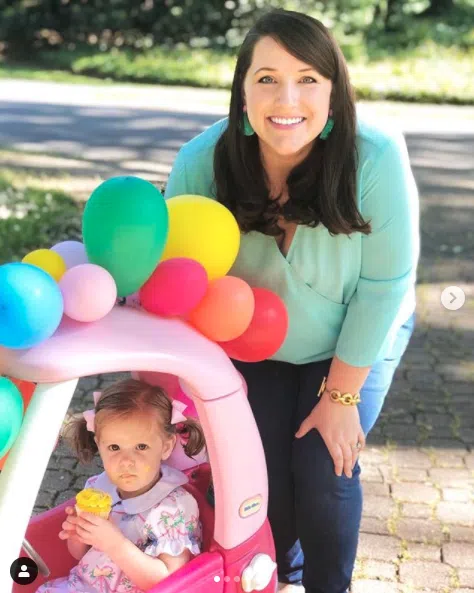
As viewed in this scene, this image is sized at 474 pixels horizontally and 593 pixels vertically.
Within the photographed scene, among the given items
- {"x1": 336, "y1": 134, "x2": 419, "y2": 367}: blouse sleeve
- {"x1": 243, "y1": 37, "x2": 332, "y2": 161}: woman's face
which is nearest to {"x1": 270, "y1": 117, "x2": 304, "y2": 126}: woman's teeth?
{"x1": 243, "y1": 37, "x2": 332, "y2": 161}: woman's face

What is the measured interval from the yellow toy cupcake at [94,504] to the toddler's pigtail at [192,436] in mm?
350

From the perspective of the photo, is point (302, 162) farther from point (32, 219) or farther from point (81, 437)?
point (32, 219)

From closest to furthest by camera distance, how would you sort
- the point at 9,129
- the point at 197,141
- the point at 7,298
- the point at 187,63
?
the point at 7,298 < the point at 197,141 < the point at 9,129 < the point at 187,63

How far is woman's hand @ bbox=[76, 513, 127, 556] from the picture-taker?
2027mm

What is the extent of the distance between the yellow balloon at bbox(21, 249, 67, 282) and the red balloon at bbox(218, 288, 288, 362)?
1.36ft

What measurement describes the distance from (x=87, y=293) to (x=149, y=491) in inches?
26.6

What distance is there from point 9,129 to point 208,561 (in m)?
9.20

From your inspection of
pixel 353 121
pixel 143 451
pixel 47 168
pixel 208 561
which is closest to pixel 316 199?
pixel 353 121

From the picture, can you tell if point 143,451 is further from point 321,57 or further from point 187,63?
point 187,63

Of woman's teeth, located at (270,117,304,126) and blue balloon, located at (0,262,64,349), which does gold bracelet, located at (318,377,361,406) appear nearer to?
woman's teeth, located at (270,117,304,126)

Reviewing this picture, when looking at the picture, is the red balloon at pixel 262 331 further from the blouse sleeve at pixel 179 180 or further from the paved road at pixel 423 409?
the paved road at pixel 423 409

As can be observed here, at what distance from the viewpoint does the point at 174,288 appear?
1.86m

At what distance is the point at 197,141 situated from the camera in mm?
2314

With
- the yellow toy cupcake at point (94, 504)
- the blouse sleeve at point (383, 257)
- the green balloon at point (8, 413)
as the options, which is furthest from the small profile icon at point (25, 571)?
the blouse sleeve at point (383, 257)
